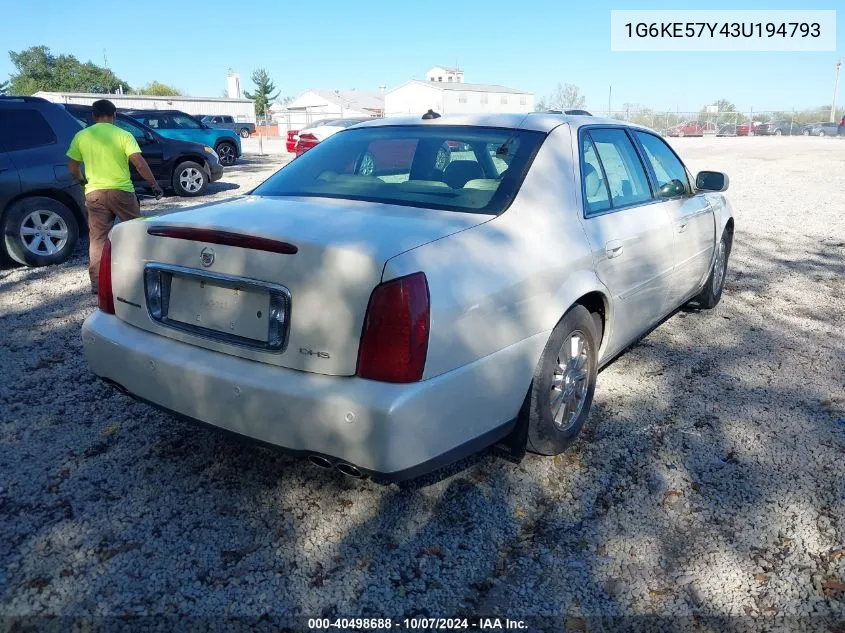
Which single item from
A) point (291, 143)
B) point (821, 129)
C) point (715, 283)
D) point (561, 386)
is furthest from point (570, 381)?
point (821, 129)

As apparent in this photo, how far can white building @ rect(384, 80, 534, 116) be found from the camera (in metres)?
67.1

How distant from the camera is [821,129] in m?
52.6

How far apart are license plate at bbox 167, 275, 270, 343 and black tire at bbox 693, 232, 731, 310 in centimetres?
403

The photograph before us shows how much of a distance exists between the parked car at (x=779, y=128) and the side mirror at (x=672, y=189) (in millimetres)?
58881

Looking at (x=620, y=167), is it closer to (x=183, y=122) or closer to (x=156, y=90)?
(x=183, y=122)

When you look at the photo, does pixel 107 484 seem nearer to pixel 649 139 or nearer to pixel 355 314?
pixel 355 314

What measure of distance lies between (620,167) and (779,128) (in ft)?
203

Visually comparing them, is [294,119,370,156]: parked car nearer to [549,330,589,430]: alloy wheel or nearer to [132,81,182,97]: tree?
[549,330,589,430]: alloy wheel

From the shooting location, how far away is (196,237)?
2627mm

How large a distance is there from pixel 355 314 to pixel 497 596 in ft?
3.67

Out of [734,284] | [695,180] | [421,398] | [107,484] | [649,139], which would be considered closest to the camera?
[421,398]

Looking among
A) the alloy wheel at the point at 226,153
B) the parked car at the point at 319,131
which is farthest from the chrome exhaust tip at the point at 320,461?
the alloy wheel at the point at 226,153

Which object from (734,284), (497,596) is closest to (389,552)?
(497,596)

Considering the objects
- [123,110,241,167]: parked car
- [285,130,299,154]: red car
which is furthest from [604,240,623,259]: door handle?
[285,130,299,154]: red car
